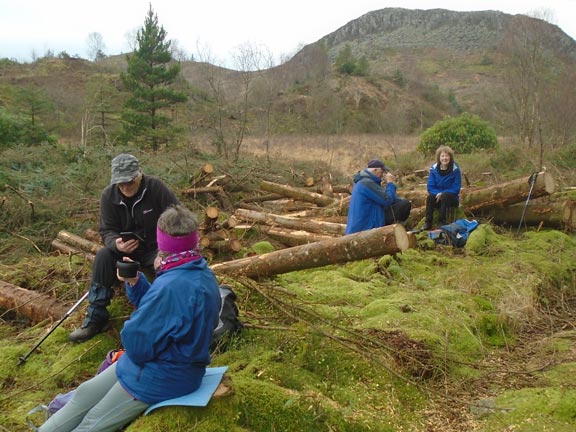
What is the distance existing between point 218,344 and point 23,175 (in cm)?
892

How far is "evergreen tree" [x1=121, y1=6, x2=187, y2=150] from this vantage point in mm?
22484

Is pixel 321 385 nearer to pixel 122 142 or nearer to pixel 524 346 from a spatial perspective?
pixel 524 346

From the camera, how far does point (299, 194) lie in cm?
1173

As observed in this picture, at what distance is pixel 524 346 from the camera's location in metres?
4.94

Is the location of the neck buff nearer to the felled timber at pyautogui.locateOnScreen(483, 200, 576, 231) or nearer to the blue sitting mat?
the blue sitting mat

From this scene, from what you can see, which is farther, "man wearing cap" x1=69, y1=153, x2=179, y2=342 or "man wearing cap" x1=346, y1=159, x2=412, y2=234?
"man wearing cap" x1=346, y1=159, x2=412, y2=234

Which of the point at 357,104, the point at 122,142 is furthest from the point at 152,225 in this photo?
the point at 357,104

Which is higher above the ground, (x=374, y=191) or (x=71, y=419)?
(x=374, y=191)

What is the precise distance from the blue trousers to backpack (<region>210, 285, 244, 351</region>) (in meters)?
1.03

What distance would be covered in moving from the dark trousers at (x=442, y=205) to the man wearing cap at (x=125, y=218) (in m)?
5.45

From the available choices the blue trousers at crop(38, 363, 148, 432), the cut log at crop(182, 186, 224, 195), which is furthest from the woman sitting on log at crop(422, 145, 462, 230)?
the blue trousers at crop(38, 363, 148, 432)

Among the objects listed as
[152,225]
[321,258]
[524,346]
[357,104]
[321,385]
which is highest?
[357,104]

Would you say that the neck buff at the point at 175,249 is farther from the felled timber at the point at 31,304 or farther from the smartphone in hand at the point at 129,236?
the felled timber at the point at 31,304

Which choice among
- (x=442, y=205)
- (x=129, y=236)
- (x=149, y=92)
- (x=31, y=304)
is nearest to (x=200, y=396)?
(x=129, y=236)
